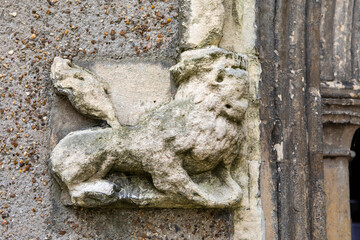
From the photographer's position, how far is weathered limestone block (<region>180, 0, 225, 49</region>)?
148 cm

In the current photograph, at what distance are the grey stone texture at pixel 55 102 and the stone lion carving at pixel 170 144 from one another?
3.4 inches

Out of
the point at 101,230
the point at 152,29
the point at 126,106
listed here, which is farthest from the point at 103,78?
the point at 101,230

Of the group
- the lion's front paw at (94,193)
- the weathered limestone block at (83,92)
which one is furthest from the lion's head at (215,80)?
the lion's front paw at (94,193)

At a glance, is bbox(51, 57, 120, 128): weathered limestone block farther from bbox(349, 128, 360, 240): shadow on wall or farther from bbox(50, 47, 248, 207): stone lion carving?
bbox(349, 128, 360, 240): shadow on wall

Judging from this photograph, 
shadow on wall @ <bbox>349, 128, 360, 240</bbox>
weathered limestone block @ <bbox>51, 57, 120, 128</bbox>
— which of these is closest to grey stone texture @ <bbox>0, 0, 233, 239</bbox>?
weathered limestone block @ <bbox>51, 57, 120, 128</bbox>

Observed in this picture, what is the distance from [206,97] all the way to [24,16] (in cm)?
75

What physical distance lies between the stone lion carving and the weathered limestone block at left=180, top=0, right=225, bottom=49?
0.06 metres

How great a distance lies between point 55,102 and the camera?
1492mm

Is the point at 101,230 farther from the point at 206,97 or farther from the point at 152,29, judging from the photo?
the point at 152,29

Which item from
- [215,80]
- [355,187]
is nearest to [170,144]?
[215,80]

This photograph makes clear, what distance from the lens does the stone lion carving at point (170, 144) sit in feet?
4.45

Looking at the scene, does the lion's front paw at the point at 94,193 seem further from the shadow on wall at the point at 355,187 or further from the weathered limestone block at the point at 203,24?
the shadow on wall at the point at 355,187

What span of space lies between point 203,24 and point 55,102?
60cm

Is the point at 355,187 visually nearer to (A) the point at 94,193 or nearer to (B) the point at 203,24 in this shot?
(B) the point at 203,24
